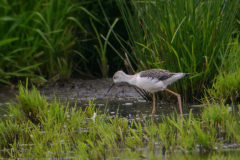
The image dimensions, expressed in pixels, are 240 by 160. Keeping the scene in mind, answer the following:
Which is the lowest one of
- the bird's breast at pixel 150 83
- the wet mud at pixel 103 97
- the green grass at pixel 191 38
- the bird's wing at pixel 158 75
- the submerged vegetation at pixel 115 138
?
the submerged vegetation at pixel 115 138

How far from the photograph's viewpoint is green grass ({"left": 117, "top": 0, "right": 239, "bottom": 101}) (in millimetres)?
5328

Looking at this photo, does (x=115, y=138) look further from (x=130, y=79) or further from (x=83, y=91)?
(x=83, y=91)

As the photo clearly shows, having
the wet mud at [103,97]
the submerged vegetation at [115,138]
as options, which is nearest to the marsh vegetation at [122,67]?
the submerged vegetation at [115,138]

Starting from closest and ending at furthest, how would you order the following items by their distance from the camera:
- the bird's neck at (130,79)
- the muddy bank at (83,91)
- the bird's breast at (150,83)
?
the bird's breast at (150,83), the bird's neck at (130,79), the muddy bank at (83,91)

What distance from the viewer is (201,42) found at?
18.3 feet

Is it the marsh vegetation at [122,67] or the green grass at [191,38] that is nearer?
the marsh vegetation at [122,67]

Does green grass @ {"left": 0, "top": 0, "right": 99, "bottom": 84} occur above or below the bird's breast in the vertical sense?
above

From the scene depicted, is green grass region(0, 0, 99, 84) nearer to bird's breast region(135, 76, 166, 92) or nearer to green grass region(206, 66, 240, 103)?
bird's breast region(135, 76, 166, 92)

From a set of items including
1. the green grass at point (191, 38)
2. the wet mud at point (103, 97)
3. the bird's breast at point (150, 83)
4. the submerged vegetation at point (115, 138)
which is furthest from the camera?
the wet mud at point (103, 97)

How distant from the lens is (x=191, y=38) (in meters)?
5.48

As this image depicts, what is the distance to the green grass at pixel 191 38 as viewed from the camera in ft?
17.5

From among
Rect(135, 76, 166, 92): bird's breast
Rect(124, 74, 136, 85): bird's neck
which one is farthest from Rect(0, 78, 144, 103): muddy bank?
Rect(135, 76, 166, 92): bird's breast

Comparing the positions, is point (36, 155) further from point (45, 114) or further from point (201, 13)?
point (201, 13)

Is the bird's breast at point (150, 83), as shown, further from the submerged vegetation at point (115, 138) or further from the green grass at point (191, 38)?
the submerged vegetation at point (115, 138)
